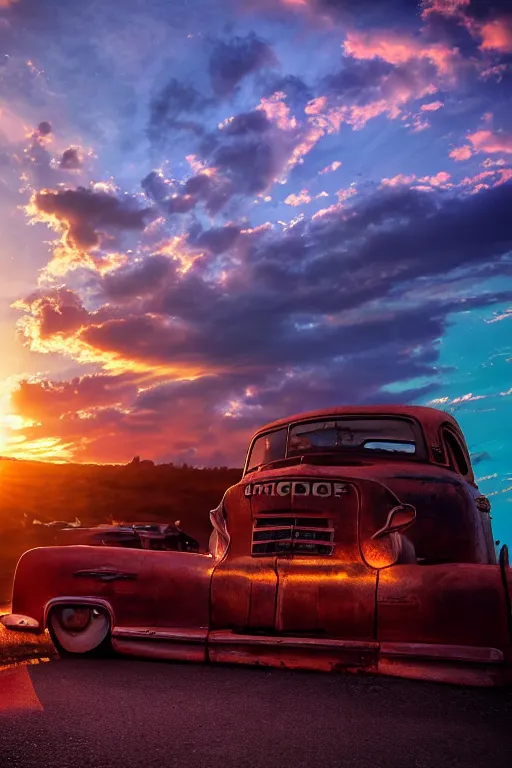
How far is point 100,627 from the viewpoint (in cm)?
489

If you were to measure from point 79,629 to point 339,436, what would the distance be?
8.48 ft

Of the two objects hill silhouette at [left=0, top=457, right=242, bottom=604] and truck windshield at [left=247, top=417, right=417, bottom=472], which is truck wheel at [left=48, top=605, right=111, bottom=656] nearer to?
truck windshield at [left=247, top=417, right=417, bottom=472]

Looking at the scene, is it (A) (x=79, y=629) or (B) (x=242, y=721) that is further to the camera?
(A) (x=79, y=629)

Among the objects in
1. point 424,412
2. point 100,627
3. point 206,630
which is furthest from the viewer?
point 424,412

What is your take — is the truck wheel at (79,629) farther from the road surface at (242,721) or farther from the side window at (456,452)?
the side window at (456,452)

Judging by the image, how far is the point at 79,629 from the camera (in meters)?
4.96

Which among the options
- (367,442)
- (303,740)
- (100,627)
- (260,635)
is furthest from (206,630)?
(367,442)

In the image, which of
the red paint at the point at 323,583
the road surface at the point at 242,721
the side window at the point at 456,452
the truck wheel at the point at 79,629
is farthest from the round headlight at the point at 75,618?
the side window at the point at 456,452

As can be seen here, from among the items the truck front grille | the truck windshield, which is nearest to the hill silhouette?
the truck windshield

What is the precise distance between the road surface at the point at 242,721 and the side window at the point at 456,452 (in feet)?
7.46

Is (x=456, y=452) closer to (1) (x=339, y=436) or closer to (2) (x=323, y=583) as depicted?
(1) (x=339, y=436)

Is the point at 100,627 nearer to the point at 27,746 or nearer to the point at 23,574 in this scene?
the point at 23,574

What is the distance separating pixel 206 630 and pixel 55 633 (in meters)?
1.21

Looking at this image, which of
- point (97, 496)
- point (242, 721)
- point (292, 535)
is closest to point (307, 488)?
point (292, 535)
